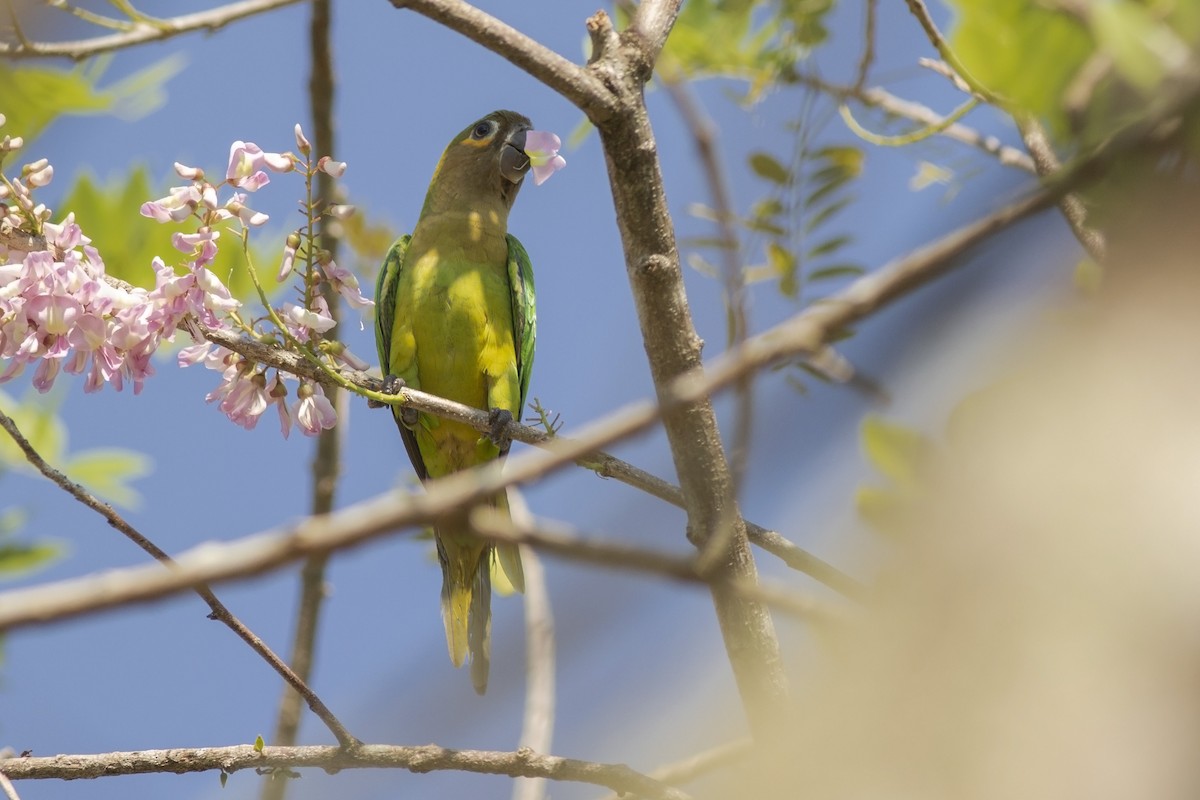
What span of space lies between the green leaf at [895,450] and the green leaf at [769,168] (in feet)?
6.74

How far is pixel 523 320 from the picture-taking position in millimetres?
5160

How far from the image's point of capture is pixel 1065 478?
66 centimetres

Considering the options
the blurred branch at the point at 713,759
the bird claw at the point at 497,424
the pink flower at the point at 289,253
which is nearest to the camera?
the blurred branch at the point at 713,759

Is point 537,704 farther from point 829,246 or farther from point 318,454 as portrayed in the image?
point 318,454

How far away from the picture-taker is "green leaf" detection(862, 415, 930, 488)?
2.94ft

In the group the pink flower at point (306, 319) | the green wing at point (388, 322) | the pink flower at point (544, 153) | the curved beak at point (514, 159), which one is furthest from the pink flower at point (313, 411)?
the curved beak at point (514, 159)

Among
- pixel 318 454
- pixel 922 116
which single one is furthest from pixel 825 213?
pixel 318 454

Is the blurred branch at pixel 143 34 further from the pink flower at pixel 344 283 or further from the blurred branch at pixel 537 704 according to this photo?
the blurred branch at pixel 537 704

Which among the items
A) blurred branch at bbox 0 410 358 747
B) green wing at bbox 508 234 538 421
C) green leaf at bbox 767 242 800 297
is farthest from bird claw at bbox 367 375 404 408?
green leaf at bbox 767 242 800 297

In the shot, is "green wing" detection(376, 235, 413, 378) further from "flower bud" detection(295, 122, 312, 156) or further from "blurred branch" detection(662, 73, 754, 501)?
"blurred branch" detection(662, 73, 754, 501)

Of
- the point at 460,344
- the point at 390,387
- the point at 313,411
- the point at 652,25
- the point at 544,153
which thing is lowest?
the point at 313,411

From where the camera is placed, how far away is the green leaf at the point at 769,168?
3293 millimetres

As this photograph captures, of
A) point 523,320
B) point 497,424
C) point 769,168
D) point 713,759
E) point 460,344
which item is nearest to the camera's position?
point 713,759

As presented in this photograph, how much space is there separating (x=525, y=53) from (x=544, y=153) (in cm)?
111
